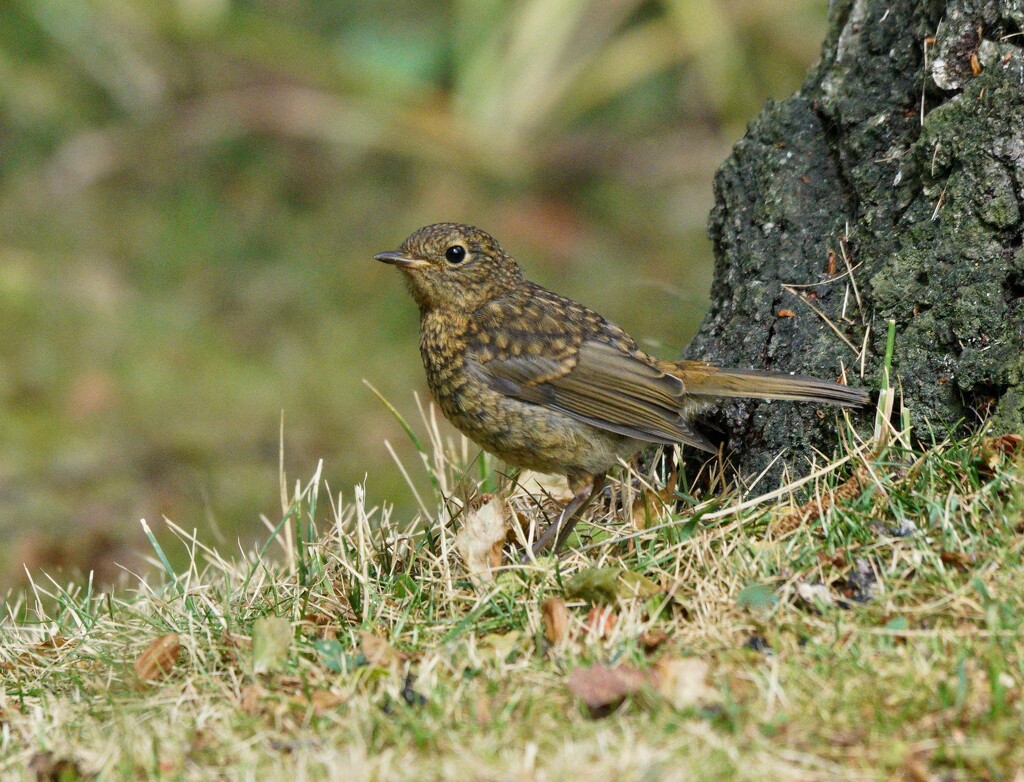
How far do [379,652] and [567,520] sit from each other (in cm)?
92

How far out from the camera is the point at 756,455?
4.10 m

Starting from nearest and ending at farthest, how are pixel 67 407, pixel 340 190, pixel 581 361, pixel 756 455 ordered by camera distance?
pixel 756 455 → pixel 581 361 → pixel 67 407 → pixel 340 190

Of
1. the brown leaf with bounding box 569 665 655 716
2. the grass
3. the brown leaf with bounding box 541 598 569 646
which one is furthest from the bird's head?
the brown leaf with bounding box 569 665 655 716

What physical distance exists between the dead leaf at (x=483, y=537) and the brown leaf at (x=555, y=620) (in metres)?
0.31

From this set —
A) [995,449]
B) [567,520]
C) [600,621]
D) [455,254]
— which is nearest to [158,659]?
[600,621]

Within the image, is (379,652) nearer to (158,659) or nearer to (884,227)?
(158,659)

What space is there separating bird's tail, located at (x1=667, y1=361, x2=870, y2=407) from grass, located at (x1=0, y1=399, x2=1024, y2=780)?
8.2 inches

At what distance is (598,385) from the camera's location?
4.39 meters

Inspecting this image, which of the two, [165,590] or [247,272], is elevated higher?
[247,272]

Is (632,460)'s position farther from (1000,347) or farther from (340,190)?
(340,190)

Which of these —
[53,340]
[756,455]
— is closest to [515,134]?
[53,340]

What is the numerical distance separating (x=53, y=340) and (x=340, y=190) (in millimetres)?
2162

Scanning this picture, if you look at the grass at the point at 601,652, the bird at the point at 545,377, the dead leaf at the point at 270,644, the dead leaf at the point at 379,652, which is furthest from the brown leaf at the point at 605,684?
the bird at the point at 545,377

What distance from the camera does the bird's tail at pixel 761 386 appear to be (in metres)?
3.77
